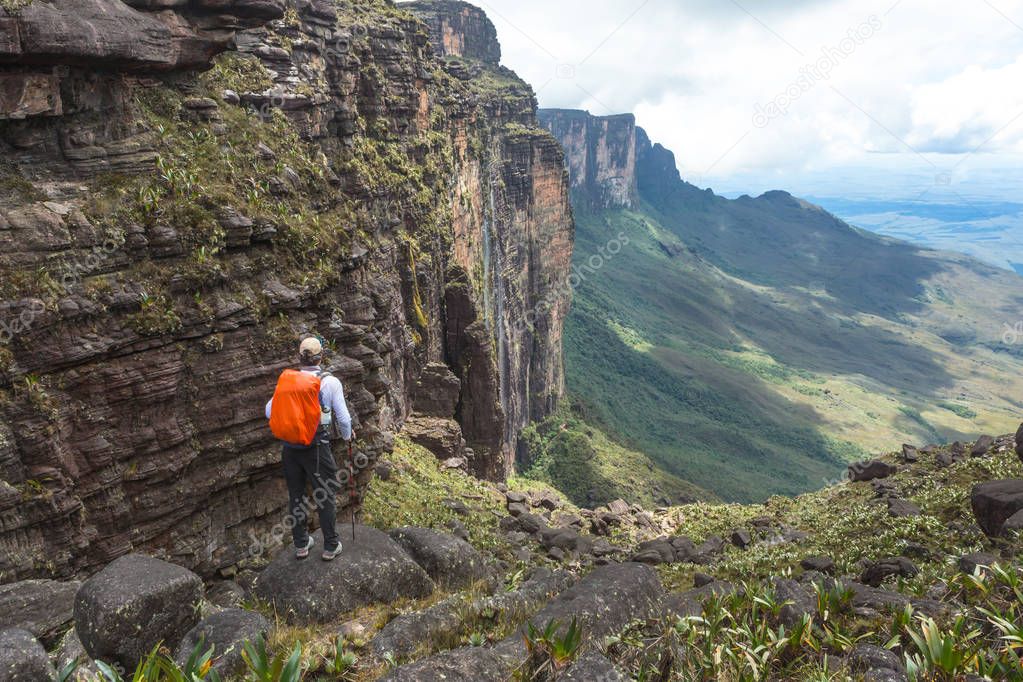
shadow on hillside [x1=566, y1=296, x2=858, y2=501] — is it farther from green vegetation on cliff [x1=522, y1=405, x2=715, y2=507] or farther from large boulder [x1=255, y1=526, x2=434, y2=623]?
large boulder [x1=255, y1=526, x2=434, y2=623]

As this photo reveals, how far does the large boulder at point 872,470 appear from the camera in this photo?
23781 millimetres

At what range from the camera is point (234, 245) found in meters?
12.4

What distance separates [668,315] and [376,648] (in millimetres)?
145909

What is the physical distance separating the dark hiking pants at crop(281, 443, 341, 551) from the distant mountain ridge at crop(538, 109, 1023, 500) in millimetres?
69310

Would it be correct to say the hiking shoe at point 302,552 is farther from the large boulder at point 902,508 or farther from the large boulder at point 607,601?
the large boulder at point 902,508

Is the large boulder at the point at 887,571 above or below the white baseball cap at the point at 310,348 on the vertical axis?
below

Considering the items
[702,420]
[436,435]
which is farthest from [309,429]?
[702,420]

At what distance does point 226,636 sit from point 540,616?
369 cm

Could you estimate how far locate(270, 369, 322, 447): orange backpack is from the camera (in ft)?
28.6

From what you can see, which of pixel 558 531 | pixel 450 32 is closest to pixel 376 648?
pixel 558 531

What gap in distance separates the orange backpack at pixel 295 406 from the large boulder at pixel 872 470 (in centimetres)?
2277

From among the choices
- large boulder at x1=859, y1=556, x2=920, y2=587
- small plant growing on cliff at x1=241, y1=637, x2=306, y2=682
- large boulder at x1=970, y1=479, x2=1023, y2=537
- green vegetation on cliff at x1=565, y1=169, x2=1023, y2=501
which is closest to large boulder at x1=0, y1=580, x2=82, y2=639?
small plant growing on cliff at x1=241, y1=637, x2=306, y2=682

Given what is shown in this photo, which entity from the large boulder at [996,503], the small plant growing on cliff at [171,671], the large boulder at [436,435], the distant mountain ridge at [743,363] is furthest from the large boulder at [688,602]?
the distant mountain ridge at [743,363]

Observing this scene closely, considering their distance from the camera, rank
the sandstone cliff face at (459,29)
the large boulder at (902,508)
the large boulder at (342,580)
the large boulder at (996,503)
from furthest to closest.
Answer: the sandstone cliff face at (459,29), the large boulder at (902,508), the large boulder at (996,503), the large boulder at (342,580)
